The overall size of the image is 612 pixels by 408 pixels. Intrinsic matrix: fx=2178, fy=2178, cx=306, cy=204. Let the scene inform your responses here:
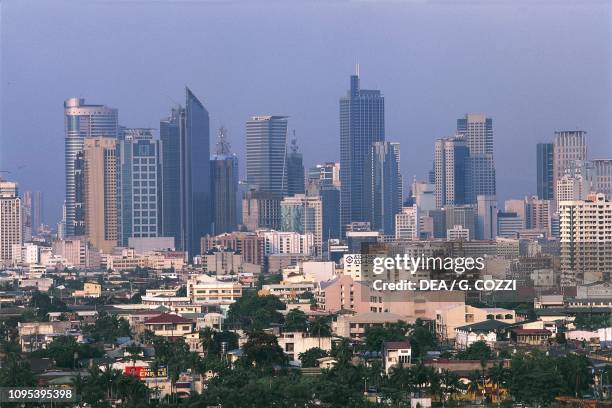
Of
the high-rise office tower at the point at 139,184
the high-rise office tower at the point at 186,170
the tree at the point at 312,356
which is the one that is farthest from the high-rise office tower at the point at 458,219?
the tree at the point at 312,356

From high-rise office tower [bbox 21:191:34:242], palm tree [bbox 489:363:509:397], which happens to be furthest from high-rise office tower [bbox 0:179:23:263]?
palm tree [bbox 489:363:509:397]

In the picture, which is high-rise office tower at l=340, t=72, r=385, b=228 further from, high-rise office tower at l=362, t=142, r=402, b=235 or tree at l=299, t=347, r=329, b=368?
tree at l=299, t=347, r=329, b=368

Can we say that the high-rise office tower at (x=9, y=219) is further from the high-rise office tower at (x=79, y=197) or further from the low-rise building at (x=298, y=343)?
the low-rise building at (x=298, y=343)

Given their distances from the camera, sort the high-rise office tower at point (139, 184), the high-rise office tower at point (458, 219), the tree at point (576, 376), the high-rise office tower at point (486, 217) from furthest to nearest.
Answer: the high-rise office tower at point (139, 184) < the high-rise office tower at point (458, 219) < the high-rise office tower at point (486, 217) < the tree at point (576, 376)

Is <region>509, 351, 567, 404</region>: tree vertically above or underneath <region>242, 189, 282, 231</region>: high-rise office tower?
underneath

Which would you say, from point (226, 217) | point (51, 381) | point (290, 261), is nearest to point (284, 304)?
point (51, 381)

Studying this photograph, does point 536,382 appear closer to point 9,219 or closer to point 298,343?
point 298,343

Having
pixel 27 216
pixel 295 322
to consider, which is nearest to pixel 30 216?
pixel 27 216
